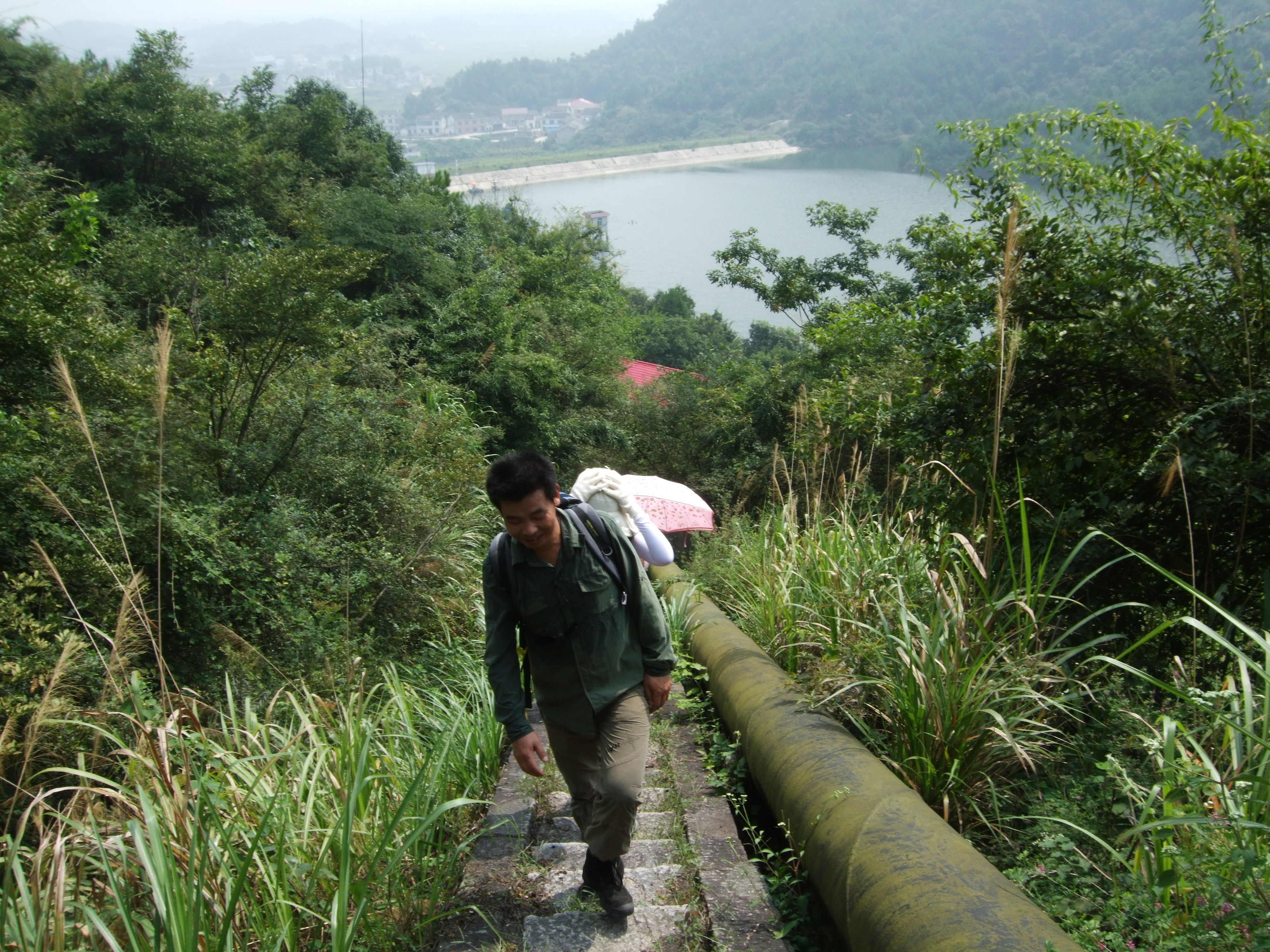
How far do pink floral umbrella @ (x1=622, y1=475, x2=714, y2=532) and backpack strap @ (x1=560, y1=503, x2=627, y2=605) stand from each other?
4746 mm

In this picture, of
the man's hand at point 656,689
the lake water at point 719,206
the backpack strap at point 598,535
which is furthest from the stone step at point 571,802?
the lake water at point 719,206

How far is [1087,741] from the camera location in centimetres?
265

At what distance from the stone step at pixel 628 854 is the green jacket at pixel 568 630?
0.55 m

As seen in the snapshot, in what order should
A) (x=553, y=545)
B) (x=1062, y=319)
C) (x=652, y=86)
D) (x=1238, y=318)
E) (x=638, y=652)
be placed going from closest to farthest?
(x=553, y=545), (x=638, y=652), (x=1238, y=318), (x=1062, y=319), (x=652, y=86)

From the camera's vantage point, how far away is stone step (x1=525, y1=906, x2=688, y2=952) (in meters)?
2.31

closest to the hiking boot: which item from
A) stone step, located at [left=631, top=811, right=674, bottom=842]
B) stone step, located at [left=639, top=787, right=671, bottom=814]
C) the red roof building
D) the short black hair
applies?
stone step, located at [left=631, top=811, right=674, bottom=842]

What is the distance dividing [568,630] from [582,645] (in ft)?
0.19

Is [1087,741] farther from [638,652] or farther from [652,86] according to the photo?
[652,86]

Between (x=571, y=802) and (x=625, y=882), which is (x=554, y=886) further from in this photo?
(x=571, y=802)

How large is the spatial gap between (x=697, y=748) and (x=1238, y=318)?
2.54 m

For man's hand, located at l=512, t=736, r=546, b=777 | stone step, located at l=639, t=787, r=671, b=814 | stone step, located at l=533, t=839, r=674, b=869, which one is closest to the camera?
man's hand, located at l=512, t=736, r=546, b=777

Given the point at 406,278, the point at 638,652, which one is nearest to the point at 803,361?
the point at 406,278

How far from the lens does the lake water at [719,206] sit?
51.2m

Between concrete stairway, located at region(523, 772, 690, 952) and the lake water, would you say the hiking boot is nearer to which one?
concrete stairway, located at region(523, 772, 690, 952)
